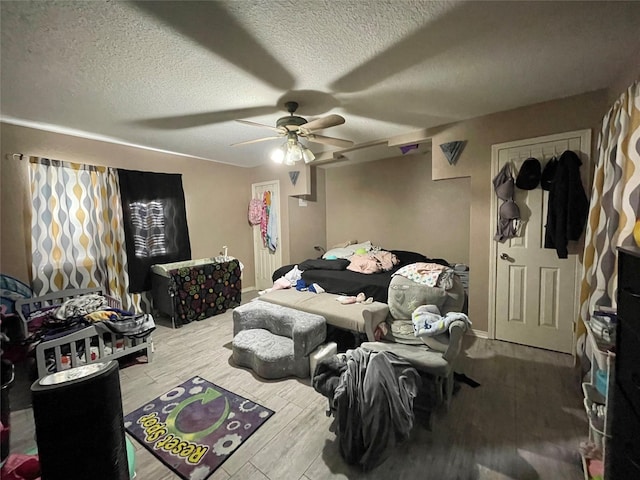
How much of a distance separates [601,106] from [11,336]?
18.2ft

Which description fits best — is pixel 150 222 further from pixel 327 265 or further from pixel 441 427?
pixel 441 427

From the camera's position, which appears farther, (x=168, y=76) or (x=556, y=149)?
(x=556, y=149)

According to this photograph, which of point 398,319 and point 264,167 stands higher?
point 264,167

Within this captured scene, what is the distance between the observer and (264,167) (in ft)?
16.1

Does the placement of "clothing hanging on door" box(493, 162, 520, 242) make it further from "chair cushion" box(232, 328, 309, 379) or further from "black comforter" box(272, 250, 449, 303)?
"chair cushion" box(232, 328, 309, 379)

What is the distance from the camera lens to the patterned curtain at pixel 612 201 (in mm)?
1502

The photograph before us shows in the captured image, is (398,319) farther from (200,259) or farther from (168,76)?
(200,259)

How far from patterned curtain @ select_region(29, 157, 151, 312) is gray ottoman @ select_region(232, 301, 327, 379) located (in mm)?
1981

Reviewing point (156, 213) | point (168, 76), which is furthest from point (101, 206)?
point (168, 76)

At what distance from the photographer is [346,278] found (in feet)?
10.6

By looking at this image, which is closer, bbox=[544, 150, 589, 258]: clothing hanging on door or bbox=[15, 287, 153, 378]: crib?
bbox=[15, 287, 153, 378]: crib

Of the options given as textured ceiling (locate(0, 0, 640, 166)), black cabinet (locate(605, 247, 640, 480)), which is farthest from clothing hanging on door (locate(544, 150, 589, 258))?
black cabinet (locate(605, 247, 640, 480))

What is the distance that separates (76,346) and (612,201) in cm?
433

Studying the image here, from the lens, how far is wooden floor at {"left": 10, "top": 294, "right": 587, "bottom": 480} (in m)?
1.42
